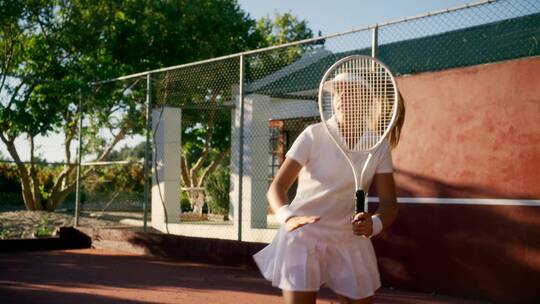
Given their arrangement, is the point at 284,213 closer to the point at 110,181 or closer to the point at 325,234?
the point at 325,234

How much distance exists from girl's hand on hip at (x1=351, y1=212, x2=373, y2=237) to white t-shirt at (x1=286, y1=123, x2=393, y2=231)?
0.14 meters

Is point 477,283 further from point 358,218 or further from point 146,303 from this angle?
point 358,218

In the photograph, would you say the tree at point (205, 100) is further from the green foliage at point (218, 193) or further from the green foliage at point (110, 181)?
the green foliage at point (110, 181)

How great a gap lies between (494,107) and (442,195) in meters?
1.01

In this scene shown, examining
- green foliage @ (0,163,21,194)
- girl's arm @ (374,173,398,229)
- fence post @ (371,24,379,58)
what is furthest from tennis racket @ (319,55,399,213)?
green foliage @ (0,163,21,194)

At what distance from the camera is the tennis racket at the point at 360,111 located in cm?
302

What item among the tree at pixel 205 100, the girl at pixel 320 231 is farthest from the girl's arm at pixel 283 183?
the tree at pixel 205 100

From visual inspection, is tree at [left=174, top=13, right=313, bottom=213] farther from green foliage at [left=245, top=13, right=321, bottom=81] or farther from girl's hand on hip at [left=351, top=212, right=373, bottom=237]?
girl's hand on hip at [left=351, top=212, right=373, bottom=237]

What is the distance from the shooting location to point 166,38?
19.1m

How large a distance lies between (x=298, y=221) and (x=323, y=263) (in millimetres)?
283

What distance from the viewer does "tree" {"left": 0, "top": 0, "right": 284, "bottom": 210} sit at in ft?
42.4

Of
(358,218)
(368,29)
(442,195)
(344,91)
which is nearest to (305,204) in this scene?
(358,218)

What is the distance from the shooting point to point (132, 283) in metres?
8.08

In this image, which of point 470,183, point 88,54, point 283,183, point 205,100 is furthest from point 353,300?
point 88,54
